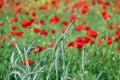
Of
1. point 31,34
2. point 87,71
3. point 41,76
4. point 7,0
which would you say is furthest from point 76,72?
point 7,0

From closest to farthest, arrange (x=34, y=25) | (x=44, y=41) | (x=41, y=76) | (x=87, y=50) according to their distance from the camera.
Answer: (x=41, y=76)
(x=87, y=50)
(x=44, y=41)
(x=34, y=25)

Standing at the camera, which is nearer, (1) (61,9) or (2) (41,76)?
(2) (41,76)

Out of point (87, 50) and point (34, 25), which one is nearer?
point (87, 50)

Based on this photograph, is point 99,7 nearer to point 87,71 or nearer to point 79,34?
point 79,34

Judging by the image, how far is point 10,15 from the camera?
6707 mm

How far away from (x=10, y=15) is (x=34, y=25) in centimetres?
101

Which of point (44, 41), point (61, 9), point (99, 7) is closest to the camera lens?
point (44, 41)

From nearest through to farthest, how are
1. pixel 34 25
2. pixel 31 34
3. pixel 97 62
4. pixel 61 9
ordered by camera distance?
pixel 97 62 → pixel 31 34 → pixel 34 25 → pixel 61 9

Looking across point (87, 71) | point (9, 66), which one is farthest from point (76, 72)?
point (9, 66)

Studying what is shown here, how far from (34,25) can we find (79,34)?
2.65 ft

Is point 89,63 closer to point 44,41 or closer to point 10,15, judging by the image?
point 44,41

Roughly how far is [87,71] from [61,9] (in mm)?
4545

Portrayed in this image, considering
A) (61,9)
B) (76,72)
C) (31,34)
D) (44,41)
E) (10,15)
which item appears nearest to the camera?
(76,72)

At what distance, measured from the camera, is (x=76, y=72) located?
377 centimetres
